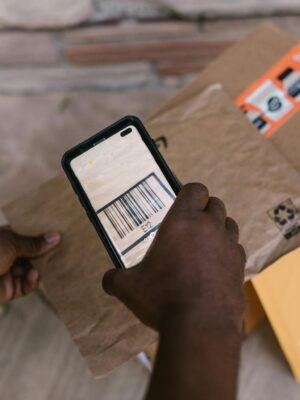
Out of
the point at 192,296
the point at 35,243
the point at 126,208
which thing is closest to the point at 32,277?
the point at 35,243

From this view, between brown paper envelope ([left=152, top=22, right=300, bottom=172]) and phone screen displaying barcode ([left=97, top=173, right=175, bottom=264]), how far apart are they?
16 cm

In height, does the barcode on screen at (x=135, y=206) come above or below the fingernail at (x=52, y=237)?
below

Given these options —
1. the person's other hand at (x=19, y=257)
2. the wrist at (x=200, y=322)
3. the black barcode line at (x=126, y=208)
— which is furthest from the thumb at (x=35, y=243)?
the wrist at (x=200, y=322)

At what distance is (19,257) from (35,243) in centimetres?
7

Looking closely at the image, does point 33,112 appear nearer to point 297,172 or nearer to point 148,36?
point 148,36

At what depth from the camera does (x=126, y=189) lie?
440 mm

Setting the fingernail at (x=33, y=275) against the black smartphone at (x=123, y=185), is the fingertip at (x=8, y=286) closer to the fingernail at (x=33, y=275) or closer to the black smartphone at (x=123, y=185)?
the fingernail at (x=33, y=275)

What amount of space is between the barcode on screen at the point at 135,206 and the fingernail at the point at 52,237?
8 cm

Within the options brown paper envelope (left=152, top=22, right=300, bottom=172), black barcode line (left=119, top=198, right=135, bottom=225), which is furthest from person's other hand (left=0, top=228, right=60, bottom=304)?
brown paper envelope (left=152, top=22, right=300, bottom=172)

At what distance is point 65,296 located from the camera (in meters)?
0.48

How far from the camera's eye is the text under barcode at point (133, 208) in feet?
1.41

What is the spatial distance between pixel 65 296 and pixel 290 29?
629 millimetres

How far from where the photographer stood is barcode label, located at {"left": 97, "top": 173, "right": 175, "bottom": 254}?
429 millimetres

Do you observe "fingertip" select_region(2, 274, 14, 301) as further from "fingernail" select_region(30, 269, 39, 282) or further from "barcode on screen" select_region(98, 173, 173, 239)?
"barcode on screen" select_region(98, 173, 173, 239)
